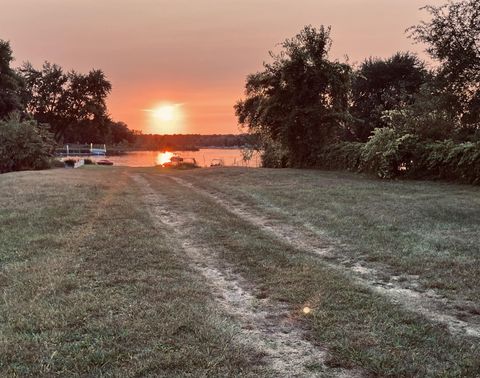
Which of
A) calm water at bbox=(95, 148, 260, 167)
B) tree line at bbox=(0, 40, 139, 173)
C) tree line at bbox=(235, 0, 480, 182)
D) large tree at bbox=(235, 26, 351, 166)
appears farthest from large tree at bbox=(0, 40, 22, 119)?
large tree at bbox=(235, 26, 351, 166)

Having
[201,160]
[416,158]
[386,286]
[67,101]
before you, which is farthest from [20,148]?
[67,101]

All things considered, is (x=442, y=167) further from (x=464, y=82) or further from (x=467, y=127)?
(x=464, y=82)

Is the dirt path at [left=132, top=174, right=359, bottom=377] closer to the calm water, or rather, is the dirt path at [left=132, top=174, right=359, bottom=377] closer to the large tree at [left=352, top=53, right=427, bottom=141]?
the calm water

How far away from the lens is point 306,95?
31109 millimetres

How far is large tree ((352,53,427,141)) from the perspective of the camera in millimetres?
45281

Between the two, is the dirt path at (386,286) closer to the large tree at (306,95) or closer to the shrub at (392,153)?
the shrub at (392,153)

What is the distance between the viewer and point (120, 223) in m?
10.7

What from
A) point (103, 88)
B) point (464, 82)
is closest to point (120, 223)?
point (464, 82)

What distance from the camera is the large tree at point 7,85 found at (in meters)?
52.4

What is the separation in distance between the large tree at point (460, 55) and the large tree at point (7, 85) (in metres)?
50.5

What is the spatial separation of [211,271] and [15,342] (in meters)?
3.36

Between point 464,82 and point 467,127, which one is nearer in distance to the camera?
point 464,82

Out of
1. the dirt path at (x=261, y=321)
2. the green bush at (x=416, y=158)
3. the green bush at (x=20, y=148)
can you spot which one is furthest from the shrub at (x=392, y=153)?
the green bush at (x=20, y=148)

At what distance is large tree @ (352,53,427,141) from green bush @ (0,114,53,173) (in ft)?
99.9
